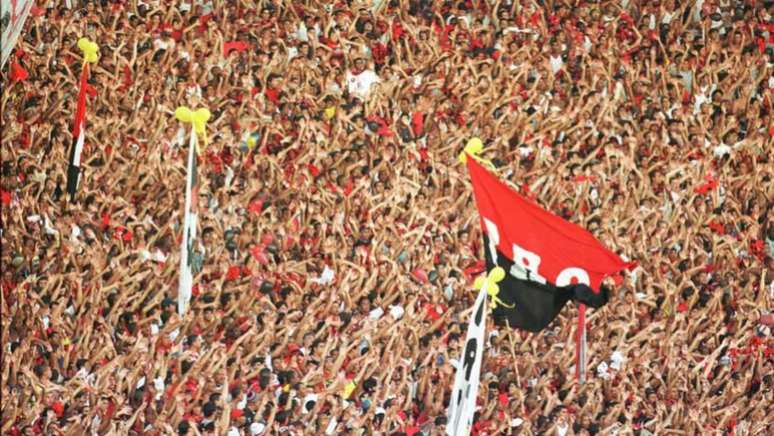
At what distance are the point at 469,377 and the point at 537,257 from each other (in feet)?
2.94

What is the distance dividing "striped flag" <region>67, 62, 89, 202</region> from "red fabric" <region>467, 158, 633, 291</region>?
9.26ft

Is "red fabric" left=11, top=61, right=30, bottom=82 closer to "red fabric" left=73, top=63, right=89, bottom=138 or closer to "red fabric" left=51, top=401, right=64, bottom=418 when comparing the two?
"red fabric" left=73, top=63, right=89, bottom=138

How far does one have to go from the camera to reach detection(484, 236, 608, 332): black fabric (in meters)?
8.52

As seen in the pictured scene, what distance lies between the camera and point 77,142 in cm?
987

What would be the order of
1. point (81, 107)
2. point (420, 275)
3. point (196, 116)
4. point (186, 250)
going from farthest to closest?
point (420, 275) → point (196, 116) → point (81, 107) → point (186, 250)

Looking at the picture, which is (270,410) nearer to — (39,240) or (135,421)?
(135,421)

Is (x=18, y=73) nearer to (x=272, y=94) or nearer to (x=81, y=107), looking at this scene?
(x=81, y=107)

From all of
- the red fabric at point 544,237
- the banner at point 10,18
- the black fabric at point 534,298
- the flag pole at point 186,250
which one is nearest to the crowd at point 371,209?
the flag pole at point 186,250

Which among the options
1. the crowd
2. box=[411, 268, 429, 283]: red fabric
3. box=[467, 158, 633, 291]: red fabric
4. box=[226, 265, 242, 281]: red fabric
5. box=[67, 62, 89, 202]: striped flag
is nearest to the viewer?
box=[467, 158, 633, 291]: red fabric

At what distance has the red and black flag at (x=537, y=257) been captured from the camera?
334 inches

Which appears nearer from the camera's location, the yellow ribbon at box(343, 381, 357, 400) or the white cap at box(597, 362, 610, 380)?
the yellow ribbon at box(343, 381, 357, 400)

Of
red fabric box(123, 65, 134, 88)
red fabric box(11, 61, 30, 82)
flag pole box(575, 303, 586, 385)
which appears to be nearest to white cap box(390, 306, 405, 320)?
flag pole box(575, 303, 586, 385)

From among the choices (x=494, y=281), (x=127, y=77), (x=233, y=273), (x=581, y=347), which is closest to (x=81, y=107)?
(x=127, y=77)

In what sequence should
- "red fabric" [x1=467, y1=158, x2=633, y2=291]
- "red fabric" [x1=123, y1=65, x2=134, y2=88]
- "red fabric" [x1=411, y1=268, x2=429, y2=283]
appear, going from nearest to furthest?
1. "red fabric" [x1=467, y1=158, x2=633, y2=291]
2. "red fabric" [x1=411, y1=268, x2=429, y2=283]
3. "red fabric" [x1=123, y1=65, x2=134, y2=88]
